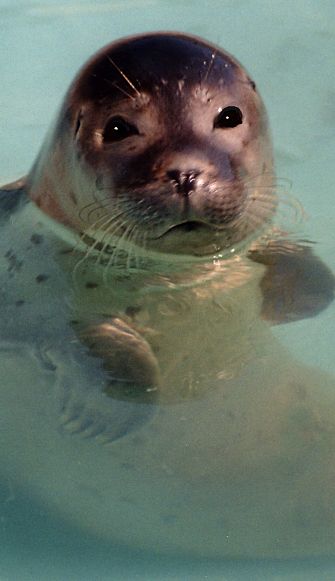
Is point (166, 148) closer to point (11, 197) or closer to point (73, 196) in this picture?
point (73, 196)

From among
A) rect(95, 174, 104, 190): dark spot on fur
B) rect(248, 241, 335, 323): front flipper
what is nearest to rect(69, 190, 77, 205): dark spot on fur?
rect(95, 174, 104, 190): dark spot on fur

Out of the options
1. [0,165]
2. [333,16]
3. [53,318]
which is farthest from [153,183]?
[333,16]

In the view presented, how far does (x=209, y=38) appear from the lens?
19.3 ft

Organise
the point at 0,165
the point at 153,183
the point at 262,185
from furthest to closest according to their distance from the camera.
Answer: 1. the point at 0,165
2. the point at 262,185
3. the point at 153,183

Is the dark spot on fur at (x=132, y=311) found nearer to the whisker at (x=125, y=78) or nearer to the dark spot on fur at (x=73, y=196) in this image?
the dark spot on fur at (x=73, y=196)

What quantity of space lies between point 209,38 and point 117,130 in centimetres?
321

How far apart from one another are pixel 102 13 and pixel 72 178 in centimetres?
349

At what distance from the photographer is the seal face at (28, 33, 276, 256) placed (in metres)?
2.68

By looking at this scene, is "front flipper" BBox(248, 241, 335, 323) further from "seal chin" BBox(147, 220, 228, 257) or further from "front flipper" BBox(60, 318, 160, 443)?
"front flipper" BBox(60, 318, 160, 443)

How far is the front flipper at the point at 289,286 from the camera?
332cm

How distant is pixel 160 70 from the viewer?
285cm

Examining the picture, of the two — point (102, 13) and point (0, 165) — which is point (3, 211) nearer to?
point (0, 165)

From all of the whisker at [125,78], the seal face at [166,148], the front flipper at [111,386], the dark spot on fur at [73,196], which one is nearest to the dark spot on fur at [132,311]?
the front flipper at [111,386]

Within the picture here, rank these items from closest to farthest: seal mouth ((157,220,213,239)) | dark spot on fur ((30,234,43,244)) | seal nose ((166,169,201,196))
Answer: seal nose ((166,169,201,196)) → seal mouth ((157,220,213,239)) → dark spot on fur ((30,234,43,244))
